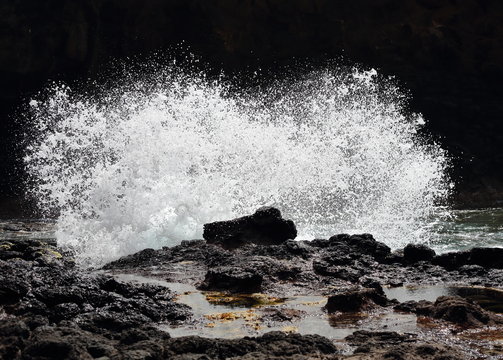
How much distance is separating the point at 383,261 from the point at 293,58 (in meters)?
28.6

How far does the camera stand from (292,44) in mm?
39562

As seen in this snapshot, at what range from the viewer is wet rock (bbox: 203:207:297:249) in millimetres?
13602

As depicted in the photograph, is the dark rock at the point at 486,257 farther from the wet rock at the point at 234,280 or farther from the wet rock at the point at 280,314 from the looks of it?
the wet rock at the point at 280,314

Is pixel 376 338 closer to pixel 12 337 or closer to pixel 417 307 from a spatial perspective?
pixel 417 307

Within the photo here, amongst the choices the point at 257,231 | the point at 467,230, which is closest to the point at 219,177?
the point at 257,231

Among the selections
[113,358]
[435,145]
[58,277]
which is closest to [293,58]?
[435,145]

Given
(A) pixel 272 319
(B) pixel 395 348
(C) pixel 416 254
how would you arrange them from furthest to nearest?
(C) pixel 416 254
(A) pixel 272 319
(B) pixel 395 348

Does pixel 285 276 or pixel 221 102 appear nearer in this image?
pixel 285 276

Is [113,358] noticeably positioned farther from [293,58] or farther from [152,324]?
[293,58]

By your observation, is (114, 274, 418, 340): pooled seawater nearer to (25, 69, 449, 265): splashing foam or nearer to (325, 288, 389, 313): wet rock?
(325, 288, 389, 313): wet rock

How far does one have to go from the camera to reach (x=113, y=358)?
220 inches

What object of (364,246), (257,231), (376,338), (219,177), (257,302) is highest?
(219,177)

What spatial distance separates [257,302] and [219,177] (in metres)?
8.57

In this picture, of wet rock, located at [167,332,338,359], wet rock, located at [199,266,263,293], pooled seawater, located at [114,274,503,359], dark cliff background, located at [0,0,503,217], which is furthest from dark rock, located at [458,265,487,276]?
dark cliff background, located at [0,0,503,217]
